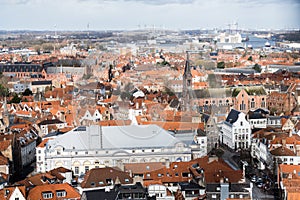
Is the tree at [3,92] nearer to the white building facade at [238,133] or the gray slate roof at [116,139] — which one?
the white building facade at [238,133]

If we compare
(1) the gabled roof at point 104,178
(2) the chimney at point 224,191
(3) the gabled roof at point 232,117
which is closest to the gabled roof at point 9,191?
(1) the gabled roof at point 104,178

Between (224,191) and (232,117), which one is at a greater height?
(224,191)

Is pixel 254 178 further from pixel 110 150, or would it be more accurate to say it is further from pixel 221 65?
pixel 221 65

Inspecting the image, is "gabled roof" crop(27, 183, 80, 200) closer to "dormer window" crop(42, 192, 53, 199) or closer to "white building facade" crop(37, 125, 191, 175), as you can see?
"dormer window" crop(42, 192, 53, 199)

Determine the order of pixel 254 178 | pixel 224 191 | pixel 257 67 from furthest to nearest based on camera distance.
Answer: pixel 257 67
pixel 254 178
pixel 224 191

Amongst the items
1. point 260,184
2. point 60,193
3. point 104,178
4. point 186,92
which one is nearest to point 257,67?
point 186,92

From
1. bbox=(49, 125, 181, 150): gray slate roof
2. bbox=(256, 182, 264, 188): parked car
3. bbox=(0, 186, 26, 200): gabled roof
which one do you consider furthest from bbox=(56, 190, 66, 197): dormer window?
bbox=(256, 182, 264, 188): parked car

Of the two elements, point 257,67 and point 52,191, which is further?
point 257,67

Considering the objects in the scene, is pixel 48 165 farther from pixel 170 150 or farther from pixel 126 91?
pixel 126 91

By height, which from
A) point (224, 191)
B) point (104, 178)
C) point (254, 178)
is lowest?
point (254, 178)

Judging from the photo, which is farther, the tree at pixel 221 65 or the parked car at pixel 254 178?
the tree at pixel 221 65

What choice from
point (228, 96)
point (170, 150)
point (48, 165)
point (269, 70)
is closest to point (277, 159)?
point (170, 150)
